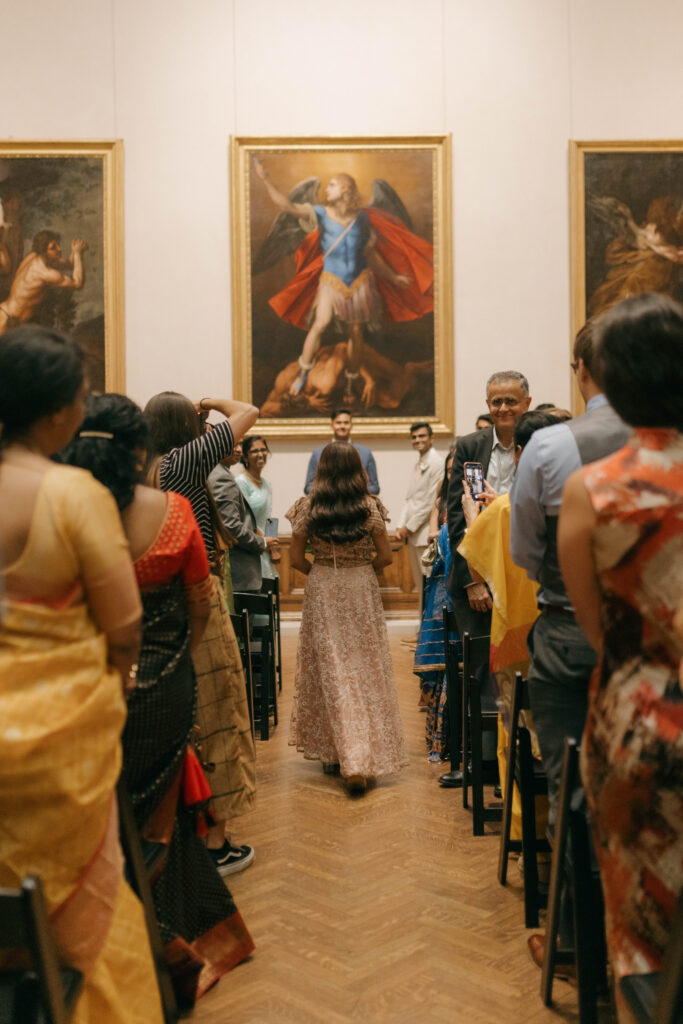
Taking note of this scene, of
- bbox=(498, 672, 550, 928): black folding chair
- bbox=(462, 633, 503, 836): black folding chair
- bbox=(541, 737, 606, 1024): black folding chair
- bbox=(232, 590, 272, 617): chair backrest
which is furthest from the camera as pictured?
bbox=(232, 590, 272, 617): chair backrest

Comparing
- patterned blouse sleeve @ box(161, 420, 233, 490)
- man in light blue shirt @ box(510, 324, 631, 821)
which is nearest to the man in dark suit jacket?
patterned blouse sleeve @ box(161, 420, 233, 490)

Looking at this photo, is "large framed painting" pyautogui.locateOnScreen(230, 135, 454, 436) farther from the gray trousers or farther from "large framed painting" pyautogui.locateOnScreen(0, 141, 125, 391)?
the gray trousers

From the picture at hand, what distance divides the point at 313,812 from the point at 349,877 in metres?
0.90

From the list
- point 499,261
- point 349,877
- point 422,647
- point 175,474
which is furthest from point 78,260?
point 349,877

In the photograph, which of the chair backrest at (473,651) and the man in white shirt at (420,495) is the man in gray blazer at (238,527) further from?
the man in white shirt at (420,495)

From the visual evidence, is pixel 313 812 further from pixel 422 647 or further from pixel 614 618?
pixel 614 618

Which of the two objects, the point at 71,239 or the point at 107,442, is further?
the point at 71,239

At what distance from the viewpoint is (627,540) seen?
6.13ft

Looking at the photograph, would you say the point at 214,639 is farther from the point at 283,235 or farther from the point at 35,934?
the point at 283,235

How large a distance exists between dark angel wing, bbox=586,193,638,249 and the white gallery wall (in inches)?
14.3

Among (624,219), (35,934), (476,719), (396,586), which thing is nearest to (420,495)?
(396,586)

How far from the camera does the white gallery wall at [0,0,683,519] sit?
11156 mm

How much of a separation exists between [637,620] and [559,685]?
3.22 feet

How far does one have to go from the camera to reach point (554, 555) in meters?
2.89
